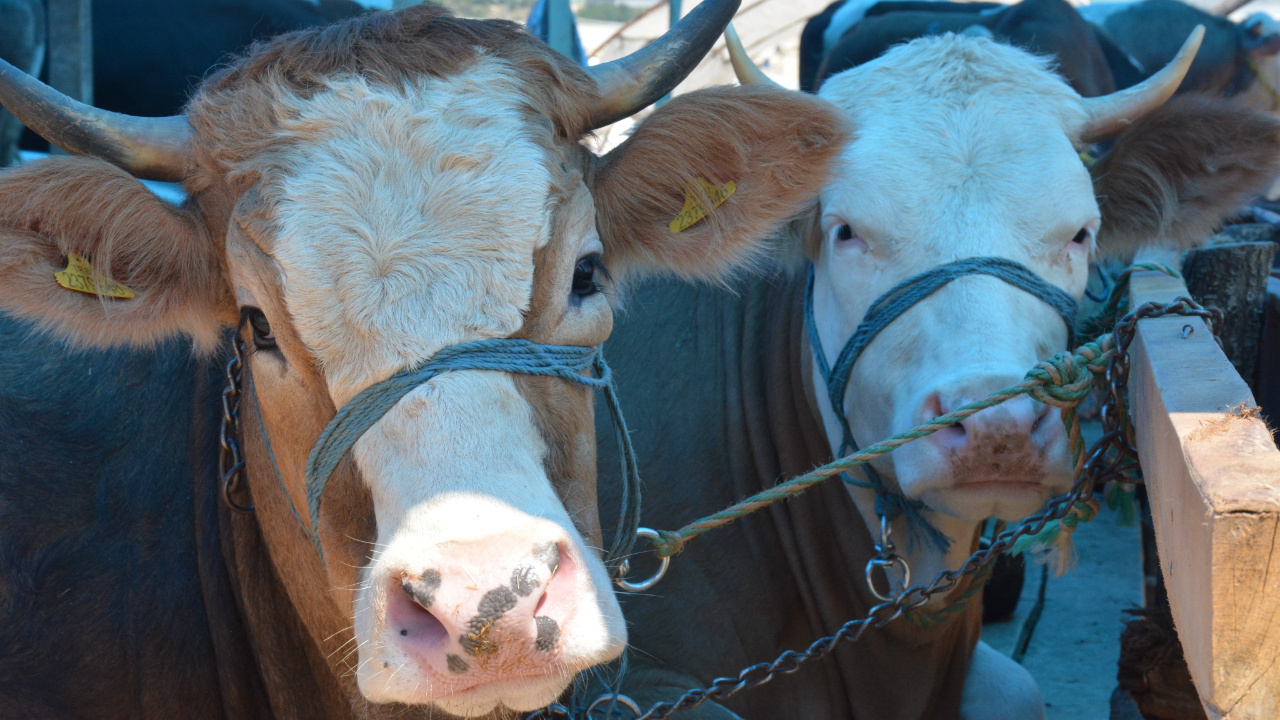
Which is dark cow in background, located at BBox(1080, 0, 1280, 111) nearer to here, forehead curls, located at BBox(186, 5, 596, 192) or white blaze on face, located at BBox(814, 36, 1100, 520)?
white blaze on face, located at BBox(814, 36, 1100, 520)

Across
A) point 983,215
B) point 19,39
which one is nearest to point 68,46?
point 19,39

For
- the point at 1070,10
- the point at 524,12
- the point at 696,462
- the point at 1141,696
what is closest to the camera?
the point at 1141,696

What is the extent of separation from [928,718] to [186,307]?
2502 mm

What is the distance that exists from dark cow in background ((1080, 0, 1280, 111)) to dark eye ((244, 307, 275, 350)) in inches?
181

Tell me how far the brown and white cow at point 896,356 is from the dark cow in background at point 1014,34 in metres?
0.61

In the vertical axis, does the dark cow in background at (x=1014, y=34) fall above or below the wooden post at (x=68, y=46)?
below

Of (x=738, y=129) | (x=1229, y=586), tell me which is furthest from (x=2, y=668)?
(x=1229, y=586)

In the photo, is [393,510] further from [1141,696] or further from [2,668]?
[1141,696]

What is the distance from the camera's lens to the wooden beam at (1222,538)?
105 centimetres

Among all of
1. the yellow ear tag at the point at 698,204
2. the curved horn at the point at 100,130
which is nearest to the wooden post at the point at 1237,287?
the yellow ear tag at the point at 698,204

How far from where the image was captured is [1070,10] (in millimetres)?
4207

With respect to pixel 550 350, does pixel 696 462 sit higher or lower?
lower

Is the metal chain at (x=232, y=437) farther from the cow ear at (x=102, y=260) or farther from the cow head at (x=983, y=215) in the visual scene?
the cow head at (x=983, y=215)

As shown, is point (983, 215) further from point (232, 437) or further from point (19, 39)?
point (19, 39)
